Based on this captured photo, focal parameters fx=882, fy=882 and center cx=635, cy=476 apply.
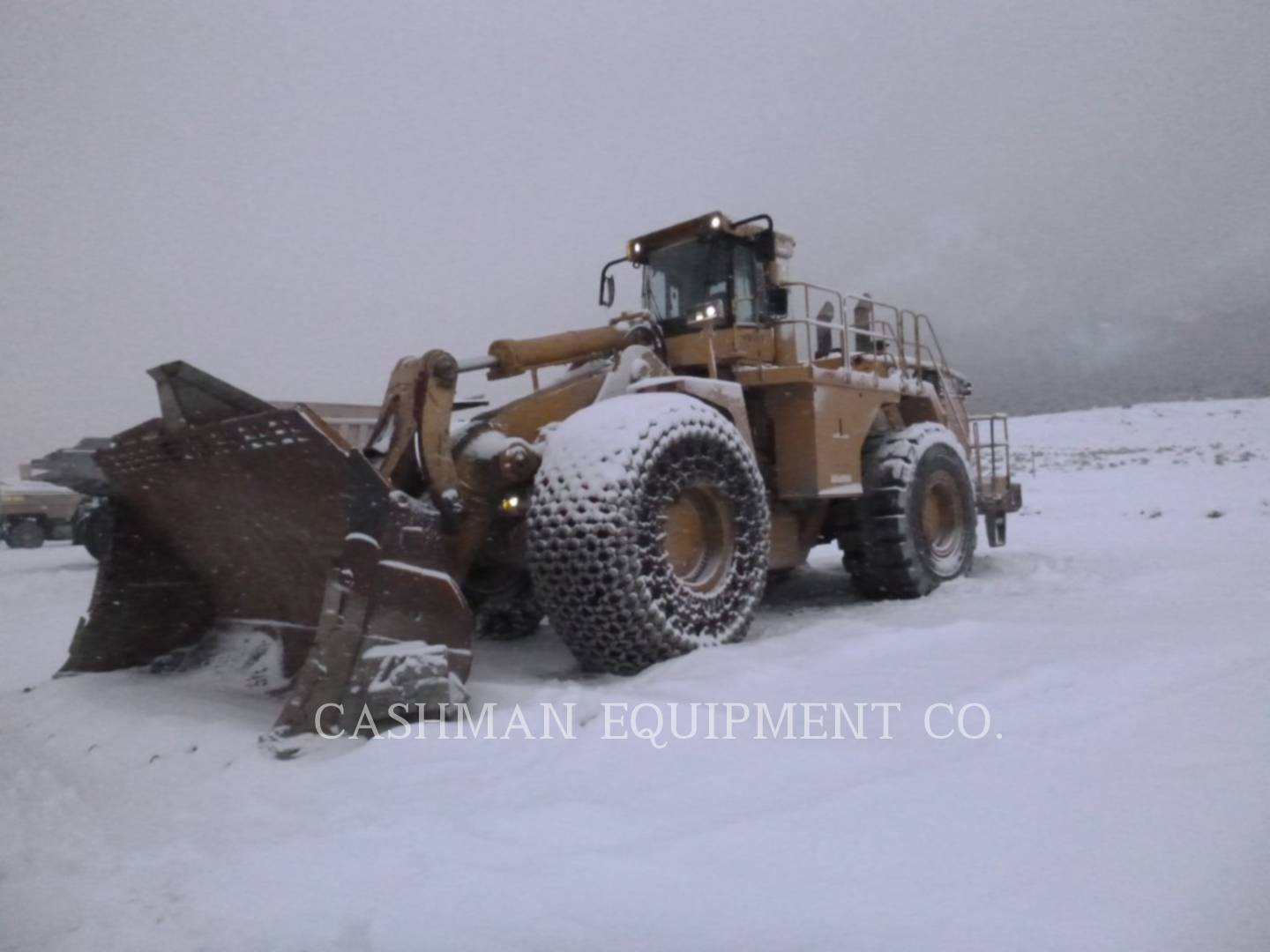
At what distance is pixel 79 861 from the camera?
2094mm

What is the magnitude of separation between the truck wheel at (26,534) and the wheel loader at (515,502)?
14.3m

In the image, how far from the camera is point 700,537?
4.31 meters

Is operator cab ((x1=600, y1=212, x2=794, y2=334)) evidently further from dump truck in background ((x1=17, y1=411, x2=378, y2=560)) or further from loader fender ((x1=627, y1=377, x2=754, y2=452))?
dump truck in background ((x1=17, y1=411, x2=378, y2=560))

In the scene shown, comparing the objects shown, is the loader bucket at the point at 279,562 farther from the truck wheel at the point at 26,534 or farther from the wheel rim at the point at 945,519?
the truck wheel at the point at 26,534

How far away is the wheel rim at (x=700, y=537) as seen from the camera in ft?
13.6

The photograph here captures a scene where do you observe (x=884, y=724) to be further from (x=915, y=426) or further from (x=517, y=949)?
(x=915, y=426)

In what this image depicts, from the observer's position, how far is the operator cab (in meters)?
5.39

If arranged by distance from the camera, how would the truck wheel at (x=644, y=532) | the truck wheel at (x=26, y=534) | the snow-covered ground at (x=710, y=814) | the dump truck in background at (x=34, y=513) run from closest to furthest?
1. the snow-covered ground at (x=710, y=814)
2. the truck wheel at (x=644, y=532)
3. the dump truck in background at (x=34, y=513)
4. the truck wheel at (x=26, y=534)

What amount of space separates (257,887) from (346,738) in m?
0.92

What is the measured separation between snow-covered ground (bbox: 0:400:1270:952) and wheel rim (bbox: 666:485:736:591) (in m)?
0.49

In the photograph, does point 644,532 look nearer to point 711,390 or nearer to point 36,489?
point 711,390

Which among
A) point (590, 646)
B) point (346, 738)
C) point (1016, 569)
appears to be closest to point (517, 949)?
point (346, 738)

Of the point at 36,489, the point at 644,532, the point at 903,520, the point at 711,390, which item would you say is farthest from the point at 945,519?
the point at 36,489

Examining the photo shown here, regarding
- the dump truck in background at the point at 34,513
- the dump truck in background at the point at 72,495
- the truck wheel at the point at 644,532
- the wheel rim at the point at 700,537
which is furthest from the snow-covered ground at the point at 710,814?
the dump truck in background at the point at 34,513
